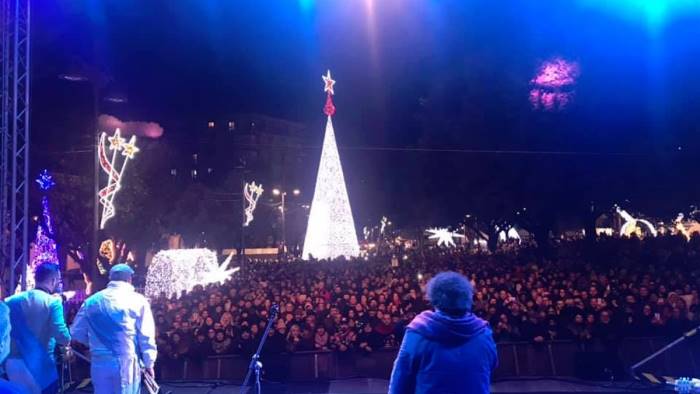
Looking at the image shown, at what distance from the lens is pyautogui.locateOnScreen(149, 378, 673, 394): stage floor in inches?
324

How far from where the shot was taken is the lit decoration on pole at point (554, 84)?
742 inches

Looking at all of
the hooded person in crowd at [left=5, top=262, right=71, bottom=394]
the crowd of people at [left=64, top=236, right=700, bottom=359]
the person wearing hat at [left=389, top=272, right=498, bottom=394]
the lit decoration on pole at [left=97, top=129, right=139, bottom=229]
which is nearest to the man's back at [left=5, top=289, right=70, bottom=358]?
the hooded person in crowd at [left=5, top=262, right=71, bottom=394]

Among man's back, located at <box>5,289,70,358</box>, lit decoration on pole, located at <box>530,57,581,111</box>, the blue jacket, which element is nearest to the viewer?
the blue jacket

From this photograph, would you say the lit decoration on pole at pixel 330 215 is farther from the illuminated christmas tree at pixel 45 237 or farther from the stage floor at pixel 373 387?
the stage floor at pixel 373 387

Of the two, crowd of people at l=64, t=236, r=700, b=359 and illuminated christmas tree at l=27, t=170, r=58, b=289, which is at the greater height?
illuminated christmas tree at l=27, t=170, r=58, b=289

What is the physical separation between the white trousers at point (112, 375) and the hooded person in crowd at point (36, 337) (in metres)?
0.32

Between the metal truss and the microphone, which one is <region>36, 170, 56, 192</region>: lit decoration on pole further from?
the microphone

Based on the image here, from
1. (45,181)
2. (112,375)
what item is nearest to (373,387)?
(112,375)

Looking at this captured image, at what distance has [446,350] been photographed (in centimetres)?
279

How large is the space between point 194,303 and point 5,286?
304 centimetres

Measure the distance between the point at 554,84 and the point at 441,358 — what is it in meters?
18.3

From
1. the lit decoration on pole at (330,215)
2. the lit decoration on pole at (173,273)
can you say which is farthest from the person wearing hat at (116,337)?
the lit decoration on pole at (330,215)

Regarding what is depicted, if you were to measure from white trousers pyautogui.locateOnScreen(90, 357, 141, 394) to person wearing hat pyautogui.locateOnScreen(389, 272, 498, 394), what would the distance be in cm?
287

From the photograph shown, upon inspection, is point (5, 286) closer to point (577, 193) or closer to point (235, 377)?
point (235, 377)
